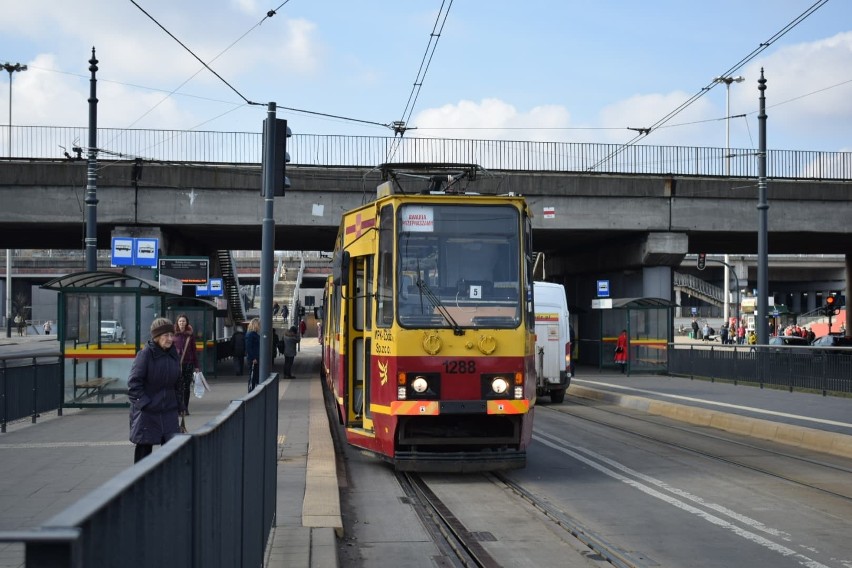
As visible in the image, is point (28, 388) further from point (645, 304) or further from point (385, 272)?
point (645, 304)

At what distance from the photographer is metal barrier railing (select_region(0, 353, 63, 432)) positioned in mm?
15094

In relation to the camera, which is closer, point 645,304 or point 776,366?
point 776,366

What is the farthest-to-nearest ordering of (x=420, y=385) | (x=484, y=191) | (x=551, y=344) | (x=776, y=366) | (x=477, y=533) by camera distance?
(x=484, y=191)
(x=776, y=366)
(x=551, y=344)
(x=420, y=385)
(x=477, y=533)

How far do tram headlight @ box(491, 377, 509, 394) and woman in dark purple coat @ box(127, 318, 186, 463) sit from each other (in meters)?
3.68

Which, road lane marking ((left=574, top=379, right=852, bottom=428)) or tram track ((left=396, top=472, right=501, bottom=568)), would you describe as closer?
tram track ((left=396, top=472, right=501, bottom=568))

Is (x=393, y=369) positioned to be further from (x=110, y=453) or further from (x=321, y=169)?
(x=321, y=169)

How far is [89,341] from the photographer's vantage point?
61.1 ft

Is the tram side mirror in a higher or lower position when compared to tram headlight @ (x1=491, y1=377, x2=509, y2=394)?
higher

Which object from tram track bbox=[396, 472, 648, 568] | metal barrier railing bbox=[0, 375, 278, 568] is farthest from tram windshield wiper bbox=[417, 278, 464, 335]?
metal barrier railing bbox=[0, 375, 278, 568]

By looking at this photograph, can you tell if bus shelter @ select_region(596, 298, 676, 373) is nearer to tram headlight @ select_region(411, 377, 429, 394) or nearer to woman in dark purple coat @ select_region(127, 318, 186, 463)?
tram headlight @ select_region(411, 377, 429, 394)

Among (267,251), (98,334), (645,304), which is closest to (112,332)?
(98,334)

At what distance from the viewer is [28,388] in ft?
53.6

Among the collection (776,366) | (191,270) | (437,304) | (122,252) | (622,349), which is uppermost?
(122,252)

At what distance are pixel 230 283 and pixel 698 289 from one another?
5333 centimetres
